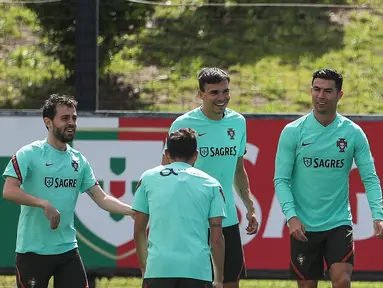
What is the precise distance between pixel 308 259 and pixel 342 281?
1.32ft

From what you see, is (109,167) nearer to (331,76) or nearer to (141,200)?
(331,76)

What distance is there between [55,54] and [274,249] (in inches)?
162

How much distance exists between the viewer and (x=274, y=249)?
9984 millimetres

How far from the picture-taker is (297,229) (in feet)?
25.6

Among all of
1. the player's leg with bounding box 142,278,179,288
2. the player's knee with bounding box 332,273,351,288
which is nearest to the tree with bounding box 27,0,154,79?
the player's knee with bounding box 332,273,351,288

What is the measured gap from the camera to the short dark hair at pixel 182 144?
6.67m

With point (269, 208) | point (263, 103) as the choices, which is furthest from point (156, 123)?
point (263, 103)

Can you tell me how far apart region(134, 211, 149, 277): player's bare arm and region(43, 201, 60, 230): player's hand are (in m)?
0.68

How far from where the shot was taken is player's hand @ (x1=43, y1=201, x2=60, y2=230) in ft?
23.8

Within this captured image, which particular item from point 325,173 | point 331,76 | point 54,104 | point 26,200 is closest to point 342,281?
point 325,173

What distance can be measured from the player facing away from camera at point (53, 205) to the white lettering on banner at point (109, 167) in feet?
7.08

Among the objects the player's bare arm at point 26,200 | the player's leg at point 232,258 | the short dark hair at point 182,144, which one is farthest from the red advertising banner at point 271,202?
the short dark hair at point 182,144

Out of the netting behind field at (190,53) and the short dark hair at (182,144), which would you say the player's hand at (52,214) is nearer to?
the short dark hair at (182,144)

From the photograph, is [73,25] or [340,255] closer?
[340,255]
